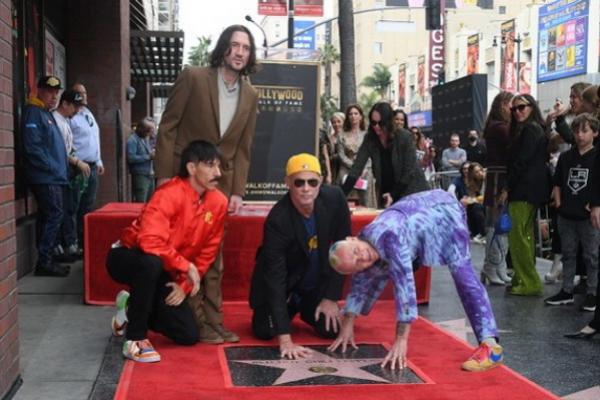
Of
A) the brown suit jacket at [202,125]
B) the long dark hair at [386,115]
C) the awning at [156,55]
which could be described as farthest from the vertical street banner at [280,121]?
the awning at [156,55]

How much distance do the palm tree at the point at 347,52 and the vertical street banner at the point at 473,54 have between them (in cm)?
5593

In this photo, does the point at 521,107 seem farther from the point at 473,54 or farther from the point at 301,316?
the point at 473,54

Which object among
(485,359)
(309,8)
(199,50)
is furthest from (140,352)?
(199,50)

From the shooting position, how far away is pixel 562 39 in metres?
57.4

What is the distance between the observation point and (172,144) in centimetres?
550

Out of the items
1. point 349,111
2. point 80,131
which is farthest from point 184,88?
point 349,111

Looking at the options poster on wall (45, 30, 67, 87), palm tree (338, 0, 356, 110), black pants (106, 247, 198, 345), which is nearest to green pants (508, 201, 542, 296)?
black pants (106, 247, 198, 345)

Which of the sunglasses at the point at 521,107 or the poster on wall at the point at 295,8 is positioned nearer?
the sunglasses at the point at 521,107

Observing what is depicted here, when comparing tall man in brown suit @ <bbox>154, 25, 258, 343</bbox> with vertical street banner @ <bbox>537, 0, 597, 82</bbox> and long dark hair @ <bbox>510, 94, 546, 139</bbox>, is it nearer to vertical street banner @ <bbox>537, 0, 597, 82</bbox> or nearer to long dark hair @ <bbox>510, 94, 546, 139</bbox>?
long dark hair @ <bbox>510, 94, 546, 139</bbox>

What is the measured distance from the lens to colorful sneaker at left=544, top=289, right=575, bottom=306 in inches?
272

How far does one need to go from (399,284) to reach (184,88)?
78.4 inches

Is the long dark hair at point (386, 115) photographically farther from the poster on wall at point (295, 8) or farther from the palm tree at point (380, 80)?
the palm tree at point (380, 80)

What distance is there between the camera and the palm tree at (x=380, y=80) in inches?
4013

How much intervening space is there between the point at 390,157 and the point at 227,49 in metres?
2.14
